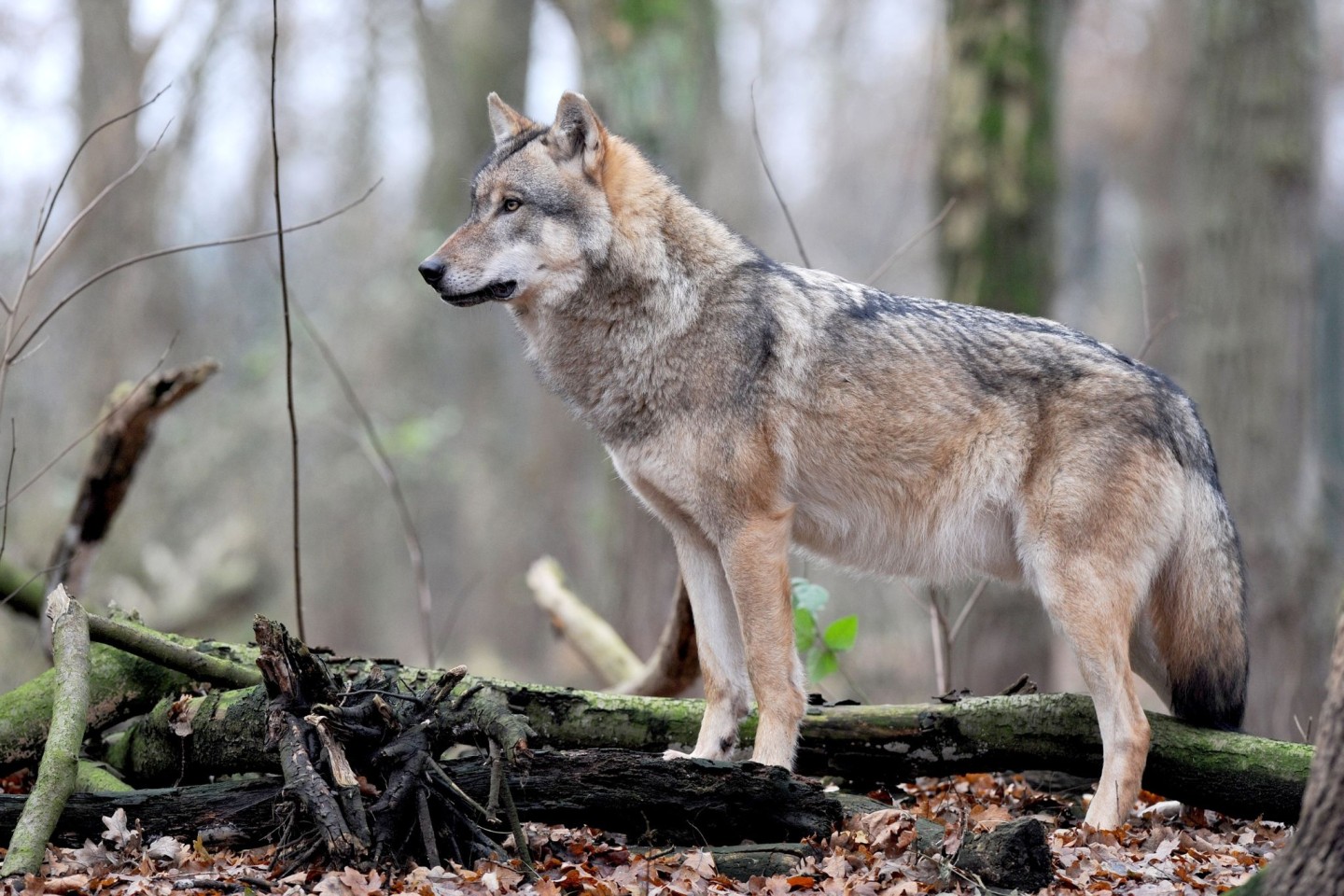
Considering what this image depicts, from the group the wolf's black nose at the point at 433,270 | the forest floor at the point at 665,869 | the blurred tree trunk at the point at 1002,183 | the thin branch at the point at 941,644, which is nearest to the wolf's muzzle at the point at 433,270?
the wolf's black nose at the point at 433,270

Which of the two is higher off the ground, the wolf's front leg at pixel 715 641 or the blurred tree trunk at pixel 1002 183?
the blurred tree trunk at pixel 1002 183

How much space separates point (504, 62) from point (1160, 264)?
13.5 meters

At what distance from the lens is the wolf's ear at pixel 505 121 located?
5.44 m

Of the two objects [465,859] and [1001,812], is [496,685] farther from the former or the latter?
[1001,812]

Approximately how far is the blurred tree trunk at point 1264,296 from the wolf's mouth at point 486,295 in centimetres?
690

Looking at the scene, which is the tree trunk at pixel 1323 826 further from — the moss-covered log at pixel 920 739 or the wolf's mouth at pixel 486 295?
the wolf's mouth at pixel 486 295

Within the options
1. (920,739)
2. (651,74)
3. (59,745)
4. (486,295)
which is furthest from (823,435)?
(651,74)

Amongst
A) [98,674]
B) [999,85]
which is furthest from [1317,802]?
[999,85]

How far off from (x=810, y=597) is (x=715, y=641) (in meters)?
0.91

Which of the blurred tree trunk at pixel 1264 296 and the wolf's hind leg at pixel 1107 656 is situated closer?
the wolf's hind leg at pixel 1107 656

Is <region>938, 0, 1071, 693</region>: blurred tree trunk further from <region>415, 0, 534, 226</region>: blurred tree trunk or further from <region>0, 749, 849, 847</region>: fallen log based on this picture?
<region>415, 0, 534, 226</region>: blurred tree trunk

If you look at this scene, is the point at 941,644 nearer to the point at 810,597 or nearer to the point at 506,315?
the point at 810,597

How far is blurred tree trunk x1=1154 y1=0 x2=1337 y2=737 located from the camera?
31.9ft

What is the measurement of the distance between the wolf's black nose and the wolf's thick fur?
11 mm
